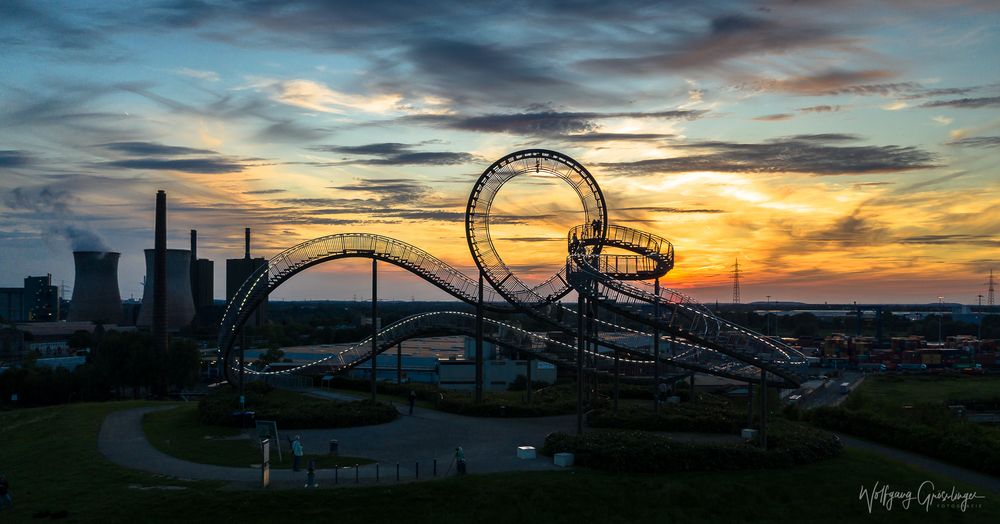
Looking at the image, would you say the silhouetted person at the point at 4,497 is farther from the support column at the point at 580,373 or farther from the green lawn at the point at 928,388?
the green lawn at the point at 928,388

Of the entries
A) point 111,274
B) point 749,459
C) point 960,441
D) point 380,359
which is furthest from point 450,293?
point 111,274

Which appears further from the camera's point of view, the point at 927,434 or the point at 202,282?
the point at 202,282

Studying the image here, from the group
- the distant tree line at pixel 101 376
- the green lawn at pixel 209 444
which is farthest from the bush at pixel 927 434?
the distant tree line at pixel 101 376

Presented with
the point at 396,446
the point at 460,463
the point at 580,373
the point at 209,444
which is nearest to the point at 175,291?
the point at 209,444

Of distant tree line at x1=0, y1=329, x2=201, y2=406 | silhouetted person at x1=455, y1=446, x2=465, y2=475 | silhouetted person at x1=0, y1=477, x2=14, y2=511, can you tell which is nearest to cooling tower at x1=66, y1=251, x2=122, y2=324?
distant tree line at x1=0, y1=329, x2=201, y2=406

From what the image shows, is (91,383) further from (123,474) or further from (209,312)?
(209,312)

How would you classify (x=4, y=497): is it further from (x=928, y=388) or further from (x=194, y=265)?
(x=194, y=265)
